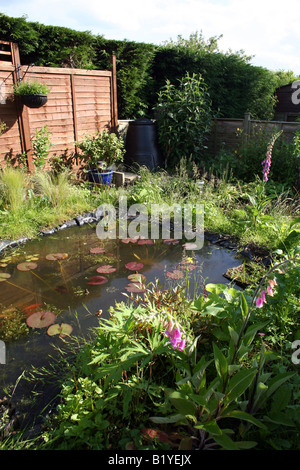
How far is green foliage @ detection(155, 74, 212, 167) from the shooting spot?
6.74 metres

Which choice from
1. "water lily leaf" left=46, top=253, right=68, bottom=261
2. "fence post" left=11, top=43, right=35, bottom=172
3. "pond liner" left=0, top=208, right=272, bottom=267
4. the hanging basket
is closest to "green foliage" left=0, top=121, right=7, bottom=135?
"fence post" left=11, top=43, right=35, bottom=172

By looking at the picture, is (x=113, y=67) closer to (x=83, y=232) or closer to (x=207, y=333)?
(x=83, y=232)

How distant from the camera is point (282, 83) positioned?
37.3 ft

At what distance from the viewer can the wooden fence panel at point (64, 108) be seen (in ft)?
16.0

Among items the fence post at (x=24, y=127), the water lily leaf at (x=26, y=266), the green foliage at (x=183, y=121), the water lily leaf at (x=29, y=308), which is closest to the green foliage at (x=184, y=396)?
the water lily leaf at (x=29, y=308)

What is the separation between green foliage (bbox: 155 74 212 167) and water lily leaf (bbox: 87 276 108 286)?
14.3 ft

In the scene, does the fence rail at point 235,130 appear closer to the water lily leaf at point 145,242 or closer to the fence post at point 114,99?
the fence post at point 114,99

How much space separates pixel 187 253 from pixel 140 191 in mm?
1779

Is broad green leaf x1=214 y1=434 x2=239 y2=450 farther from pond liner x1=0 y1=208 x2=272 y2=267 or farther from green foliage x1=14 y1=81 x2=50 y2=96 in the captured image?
green foliage x1=14 y1=81 x2=50 y2=96

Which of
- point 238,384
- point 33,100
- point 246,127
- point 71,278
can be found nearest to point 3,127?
point 33,100

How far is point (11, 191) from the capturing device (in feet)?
14.1

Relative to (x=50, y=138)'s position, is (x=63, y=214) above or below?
below

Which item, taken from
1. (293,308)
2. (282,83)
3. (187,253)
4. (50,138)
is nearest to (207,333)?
(293,308)

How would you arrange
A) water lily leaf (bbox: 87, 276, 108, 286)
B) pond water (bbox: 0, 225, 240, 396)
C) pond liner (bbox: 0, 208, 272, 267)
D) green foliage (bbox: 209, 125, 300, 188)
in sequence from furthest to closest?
green foliage (bbox: 209, 125, 300, 188)
pond liner (bbox: 0, 208, 272, 267)
water lily leaf (bbox: 87, 276, 108, 286)
pond water (bbox: 0, 225, 240, 396)
